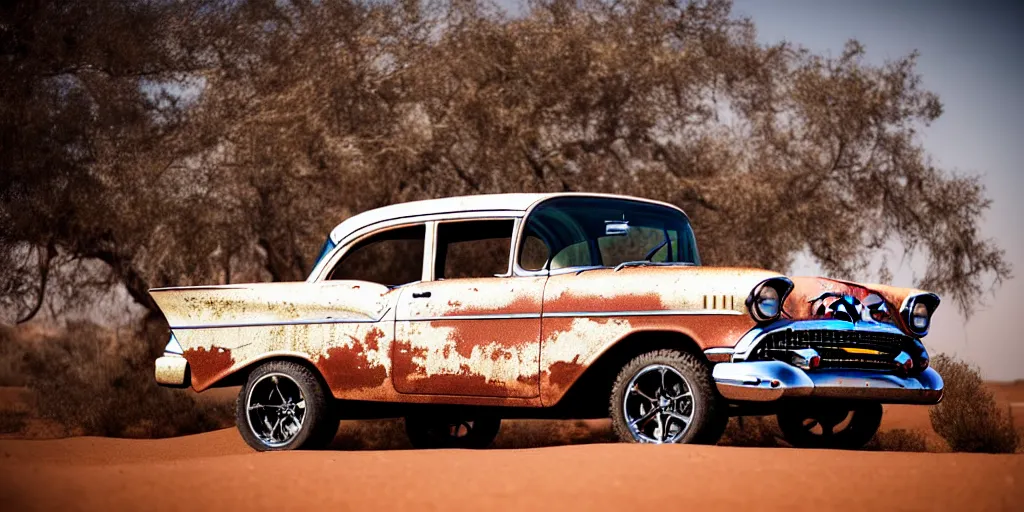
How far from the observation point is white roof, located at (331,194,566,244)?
9445 millimetres

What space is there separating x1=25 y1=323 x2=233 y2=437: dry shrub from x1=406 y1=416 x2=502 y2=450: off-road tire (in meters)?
5.76

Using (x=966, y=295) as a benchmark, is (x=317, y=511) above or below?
below

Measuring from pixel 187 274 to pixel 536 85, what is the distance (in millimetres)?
5914

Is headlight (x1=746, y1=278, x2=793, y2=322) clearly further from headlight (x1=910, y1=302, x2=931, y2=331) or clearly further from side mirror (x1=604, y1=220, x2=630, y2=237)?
side mirror (x1=604, y1=220, x2=630, y2=237)

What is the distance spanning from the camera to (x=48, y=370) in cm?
2488

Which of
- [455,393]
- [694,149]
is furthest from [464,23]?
[455,393]

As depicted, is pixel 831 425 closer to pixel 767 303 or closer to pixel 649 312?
pixel 767 303

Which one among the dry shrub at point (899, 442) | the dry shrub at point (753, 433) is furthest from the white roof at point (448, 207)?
the dry shrub at point (899, 442)

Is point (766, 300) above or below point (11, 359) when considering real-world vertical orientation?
above

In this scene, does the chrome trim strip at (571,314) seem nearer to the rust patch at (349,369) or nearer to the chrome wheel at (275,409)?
the rust patch at (349,369)

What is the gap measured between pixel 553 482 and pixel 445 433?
4923 mm

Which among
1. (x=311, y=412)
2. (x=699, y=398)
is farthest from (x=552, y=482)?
(x=311, y=412)

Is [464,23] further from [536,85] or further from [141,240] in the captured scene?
[141,240]

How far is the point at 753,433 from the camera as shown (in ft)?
49.5
